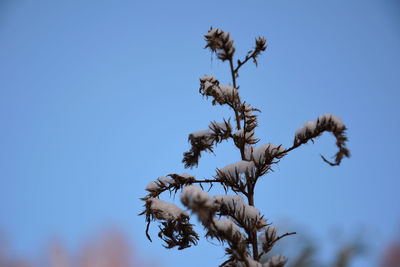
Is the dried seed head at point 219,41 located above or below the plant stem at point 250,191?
above

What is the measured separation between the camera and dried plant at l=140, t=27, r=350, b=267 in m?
2.02

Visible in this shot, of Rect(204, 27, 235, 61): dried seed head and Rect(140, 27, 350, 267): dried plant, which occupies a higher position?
Rect(204, 27, 235, 61): dried seed head

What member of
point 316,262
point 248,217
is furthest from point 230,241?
point 316,262

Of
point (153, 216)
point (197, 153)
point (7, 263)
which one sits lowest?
point (153, 216)

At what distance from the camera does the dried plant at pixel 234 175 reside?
79.4 inches

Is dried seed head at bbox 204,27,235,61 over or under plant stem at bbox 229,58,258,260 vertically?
over

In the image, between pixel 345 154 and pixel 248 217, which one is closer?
pixel 345 154

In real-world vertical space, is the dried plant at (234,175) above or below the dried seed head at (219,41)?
below

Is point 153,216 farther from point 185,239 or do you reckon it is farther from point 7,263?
point 7,263

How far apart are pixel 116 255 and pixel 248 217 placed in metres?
14.3

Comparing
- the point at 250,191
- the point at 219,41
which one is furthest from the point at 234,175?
the point at 219,41

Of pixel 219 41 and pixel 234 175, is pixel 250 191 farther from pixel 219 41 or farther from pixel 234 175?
pixel 219 41

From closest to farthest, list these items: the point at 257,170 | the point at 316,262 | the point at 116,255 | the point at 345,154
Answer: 1. the point at 345,154
2. the point at 257,170
3. the point at 316,262
4. the point at 116,255

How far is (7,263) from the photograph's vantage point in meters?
12.9
